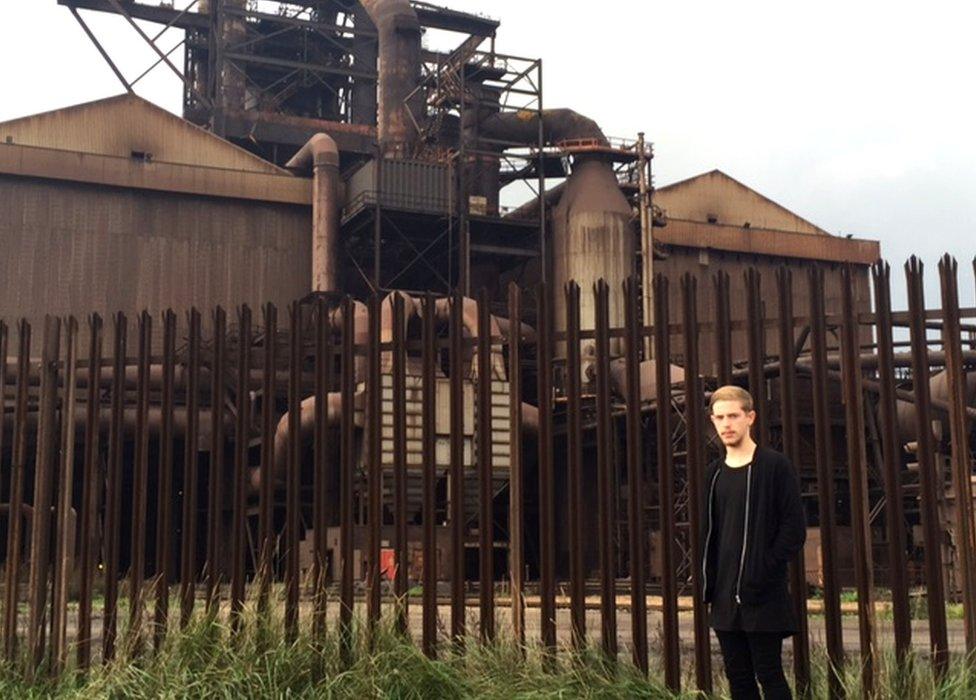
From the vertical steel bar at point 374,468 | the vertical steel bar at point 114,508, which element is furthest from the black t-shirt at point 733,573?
the vertical steel bar at point 114,508

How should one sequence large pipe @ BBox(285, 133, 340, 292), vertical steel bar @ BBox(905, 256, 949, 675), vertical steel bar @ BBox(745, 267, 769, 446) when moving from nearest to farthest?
vertical steel bar @ BBox(905, 256, 949, 675), vertical steel bar @ BBox(745, 267, 769, 446), large pipe @ BBox(285, 133, 340, 292)

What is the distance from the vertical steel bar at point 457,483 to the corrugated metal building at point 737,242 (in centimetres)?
3343

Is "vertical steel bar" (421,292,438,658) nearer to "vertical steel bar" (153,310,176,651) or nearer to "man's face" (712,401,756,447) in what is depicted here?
"vertical steel bar" (153,310,176,651)

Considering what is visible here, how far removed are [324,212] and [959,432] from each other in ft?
107

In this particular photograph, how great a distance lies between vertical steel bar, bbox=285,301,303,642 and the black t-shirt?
2706 mm

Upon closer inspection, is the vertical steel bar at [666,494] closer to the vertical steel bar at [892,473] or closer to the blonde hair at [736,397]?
the vertical steel bar at [892,473]

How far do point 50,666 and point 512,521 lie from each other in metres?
3.12

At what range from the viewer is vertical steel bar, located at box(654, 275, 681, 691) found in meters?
6.03

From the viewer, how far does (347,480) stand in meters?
6.85

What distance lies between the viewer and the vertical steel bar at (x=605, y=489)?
618 centimetres

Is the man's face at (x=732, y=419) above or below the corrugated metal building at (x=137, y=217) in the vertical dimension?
below

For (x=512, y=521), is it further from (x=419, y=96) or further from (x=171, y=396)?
(x=419, y=96)

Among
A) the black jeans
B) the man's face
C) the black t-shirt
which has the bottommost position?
the black jeans

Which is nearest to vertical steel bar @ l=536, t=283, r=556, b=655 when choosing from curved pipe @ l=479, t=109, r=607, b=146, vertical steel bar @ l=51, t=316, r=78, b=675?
vertical steel bar @ l=51, t=316, r=78, b=675
